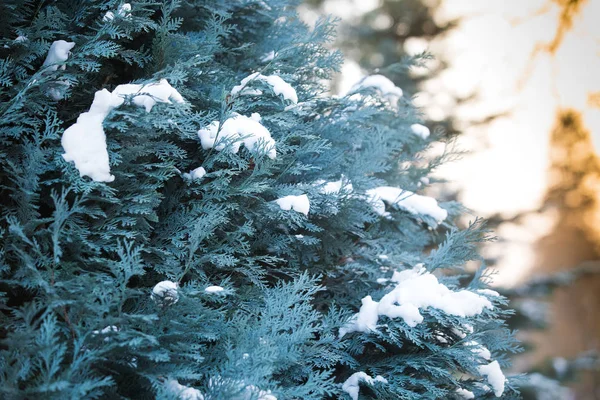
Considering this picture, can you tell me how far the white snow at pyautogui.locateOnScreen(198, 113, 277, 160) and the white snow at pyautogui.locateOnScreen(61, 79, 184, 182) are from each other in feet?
0.72

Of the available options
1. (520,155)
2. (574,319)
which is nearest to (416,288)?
(520,155)

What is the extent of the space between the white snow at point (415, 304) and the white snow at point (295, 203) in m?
0.53

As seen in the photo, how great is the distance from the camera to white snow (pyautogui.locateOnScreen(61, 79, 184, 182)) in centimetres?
157

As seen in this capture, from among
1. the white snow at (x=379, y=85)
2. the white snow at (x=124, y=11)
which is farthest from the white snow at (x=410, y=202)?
the white snow at (x=124, y=11)

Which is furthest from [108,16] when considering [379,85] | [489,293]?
[489,293]

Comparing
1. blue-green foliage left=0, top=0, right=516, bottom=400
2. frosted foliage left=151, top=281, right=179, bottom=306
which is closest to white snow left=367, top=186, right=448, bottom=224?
blue-green foliage left=0, top=0, right=516, bottom=400

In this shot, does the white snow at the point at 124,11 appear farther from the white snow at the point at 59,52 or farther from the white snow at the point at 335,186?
the white snow at the point at 335,186

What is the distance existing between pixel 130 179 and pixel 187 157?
1.08ft

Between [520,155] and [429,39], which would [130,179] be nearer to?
[429,39]

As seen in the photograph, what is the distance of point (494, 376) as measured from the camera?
1.91 meters

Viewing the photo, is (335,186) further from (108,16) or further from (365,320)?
(108,16)

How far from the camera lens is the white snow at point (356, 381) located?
70.8 inches

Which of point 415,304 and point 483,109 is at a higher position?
point 415,304

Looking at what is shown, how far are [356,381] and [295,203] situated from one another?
80cm
